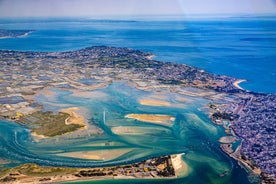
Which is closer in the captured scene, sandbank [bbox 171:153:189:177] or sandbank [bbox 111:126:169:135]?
sandbank [bbox 171:153:189:177]

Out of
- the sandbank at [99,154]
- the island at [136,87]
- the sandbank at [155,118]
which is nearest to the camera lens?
the island at [136,87]

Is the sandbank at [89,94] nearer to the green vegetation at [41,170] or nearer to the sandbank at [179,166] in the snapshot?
the sandbank at [179,166]

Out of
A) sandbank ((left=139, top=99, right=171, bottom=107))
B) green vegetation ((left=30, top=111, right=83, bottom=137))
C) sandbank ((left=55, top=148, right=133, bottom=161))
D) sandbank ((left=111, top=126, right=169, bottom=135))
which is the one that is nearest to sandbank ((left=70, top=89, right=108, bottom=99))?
sandbank ((left=139, top=99, right=171, bottom=107))

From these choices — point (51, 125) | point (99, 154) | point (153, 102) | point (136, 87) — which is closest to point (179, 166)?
point (99, 154)

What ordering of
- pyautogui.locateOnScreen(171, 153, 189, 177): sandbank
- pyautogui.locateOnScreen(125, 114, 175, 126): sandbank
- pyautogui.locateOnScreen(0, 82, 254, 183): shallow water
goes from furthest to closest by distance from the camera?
1. pyautogui.locateOnScreen(125, 114, 175, 126): sandbank
2. pyautogui.locateOnScreen(0, 82, 254, 183): shallow water
3. pyautogui.locateOnScreen(171, 153, 189, 177): sandbank

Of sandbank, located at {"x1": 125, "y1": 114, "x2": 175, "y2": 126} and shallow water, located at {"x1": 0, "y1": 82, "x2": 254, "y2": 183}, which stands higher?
sandbank, located at {"x1": 125, "y1": 114, "x2": 175, "y2": 126}

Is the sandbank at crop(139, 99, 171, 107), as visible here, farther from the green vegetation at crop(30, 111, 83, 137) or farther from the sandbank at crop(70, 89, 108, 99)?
the green vegetation at crop(30, 111, 83, 137)

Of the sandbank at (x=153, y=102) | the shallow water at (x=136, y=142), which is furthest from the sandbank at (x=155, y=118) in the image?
the sandbank at (x=153, y=102)
